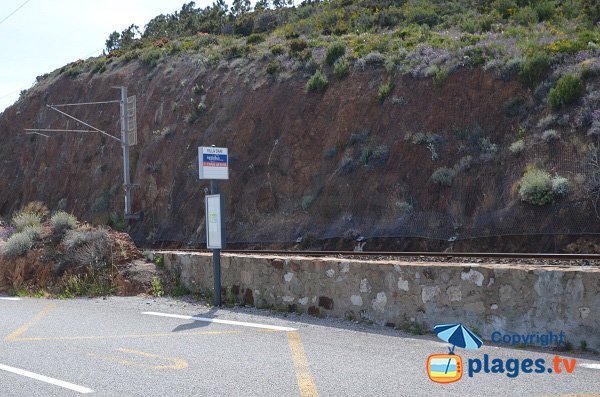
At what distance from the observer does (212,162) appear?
11695 millimetres

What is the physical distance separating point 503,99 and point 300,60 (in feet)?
43.2

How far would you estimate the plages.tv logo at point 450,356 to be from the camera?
20.5 ft

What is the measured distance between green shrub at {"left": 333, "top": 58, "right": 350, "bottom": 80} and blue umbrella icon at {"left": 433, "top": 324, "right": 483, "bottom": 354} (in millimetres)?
24712

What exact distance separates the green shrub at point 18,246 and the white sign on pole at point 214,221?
5.50m

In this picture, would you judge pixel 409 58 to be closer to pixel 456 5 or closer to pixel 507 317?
pixel 456 5

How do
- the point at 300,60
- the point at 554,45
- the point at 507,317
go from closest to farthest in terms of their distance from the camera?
1. the point at 507,317
2. the point at 554,45
3. the point at 300,60

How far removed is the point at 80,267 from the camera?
14.0 m

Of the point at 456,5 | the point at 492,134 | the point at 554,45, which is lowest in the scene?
the point at 492,134

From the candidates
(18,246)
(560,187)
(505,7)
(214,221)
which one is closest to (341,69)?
(505,7)

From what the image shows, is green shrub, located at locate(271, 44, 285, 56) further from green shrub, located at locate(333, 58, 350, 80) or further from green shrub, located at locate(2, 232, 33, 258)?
green shrub, located at locate(2, 232, 33, 258)

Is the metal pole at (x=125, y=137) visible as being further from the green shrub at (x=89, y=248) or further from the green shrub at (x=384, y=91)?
the green shrub at (x=89, y=248)

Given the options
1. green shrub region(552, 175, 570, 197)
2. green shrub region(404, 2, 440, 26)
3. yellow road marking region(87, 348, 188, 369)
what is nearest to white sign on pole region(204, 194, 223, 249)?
yellow road marking region(87, 348, 188, 369)

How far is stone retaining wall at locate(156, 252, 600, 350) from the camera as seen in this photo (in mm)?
7074

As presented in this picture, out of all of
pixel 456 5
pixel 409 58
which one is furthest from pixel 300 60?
pixel 456 5
